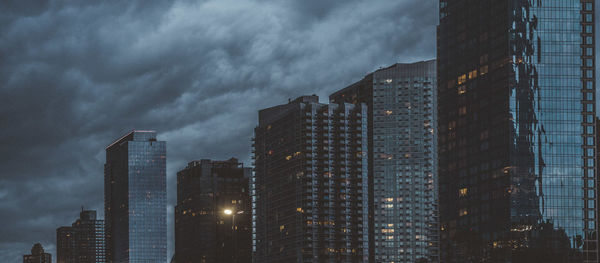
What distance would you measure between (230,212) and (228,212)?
5.56 feet

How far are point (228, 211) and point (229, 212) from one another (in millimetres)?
463

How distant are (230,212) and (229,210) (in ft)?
5.64

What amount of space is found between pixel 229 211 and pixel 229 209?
31 centimetres

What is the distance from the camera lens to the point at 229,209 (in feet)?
336

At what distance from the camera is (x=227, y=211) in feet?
334

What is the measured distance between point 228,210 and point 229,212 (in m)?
0.44

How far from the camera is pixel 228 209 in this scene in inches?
4026

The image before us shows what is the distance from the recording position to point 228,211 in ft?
334

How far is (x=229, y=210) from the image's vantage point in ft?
334

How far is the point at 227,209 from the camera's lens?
10238 cm

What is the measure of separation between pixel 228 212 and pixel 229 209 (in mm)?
467

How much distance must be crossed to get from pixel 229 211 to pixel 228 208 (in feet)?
2.08

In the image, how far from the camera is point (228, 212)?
102 metres
